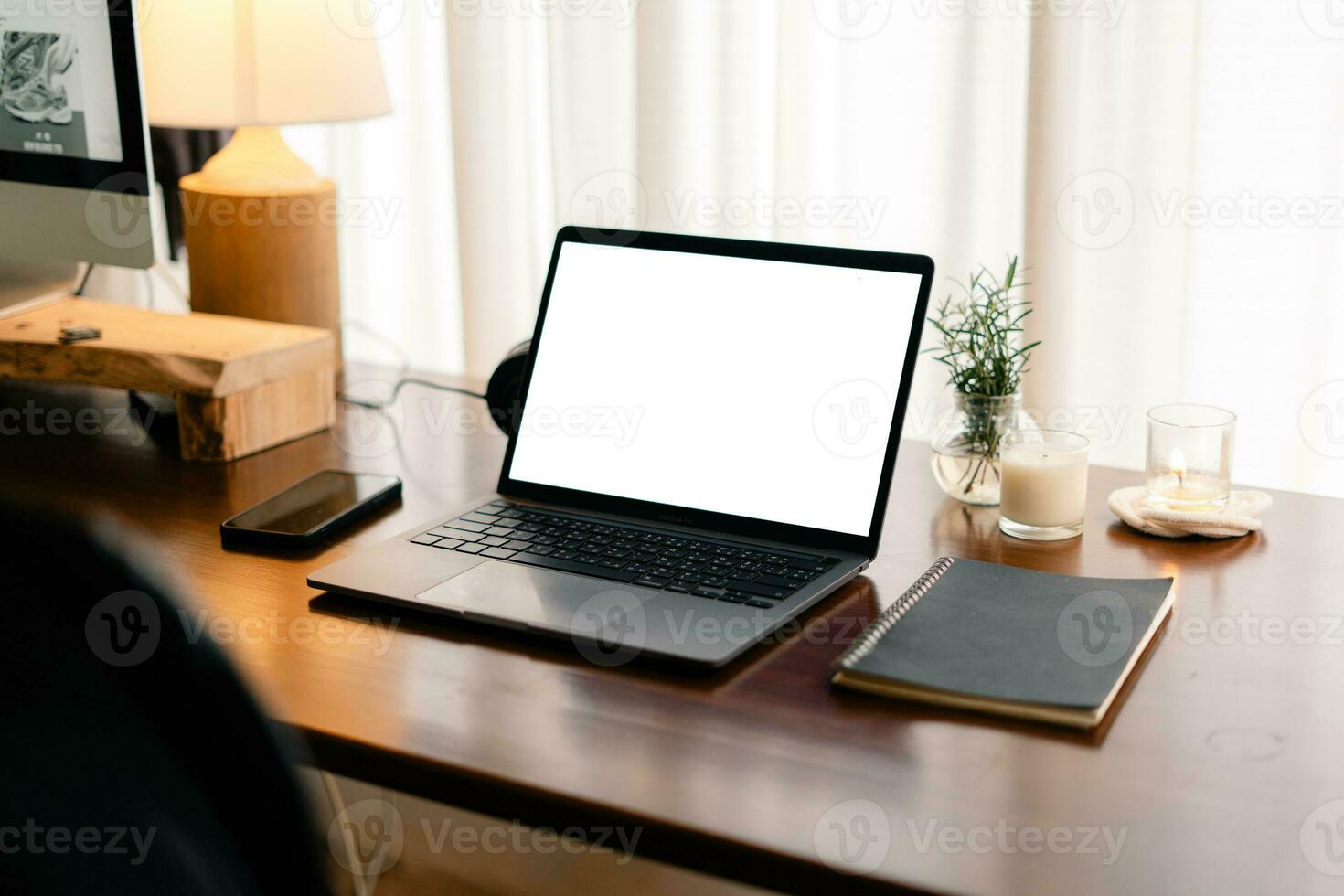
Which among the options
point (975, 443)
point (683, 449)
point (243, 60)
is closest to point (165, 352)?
point (243, 60)

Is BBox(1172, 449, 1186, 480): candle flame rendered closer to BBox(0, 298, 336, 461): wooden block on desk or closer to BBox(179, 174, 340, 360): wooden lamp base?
BBox(0, 298, 336, 461): wooden block on desk

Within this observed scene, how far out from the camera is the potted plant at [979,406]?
1.08 metres

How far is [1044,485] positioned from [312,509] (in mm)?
606

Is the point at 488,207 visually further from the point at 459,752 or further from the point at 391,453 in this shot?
the point at 459,752

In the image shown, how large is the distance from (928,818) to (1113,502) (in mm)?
532

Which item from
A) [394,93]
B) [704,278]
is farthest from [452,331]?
[704,278]

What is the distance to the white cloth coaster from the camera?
1028 millimetres

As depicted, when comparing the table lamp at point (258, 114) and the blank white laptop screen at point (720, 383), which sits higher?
the table lamp at point (258, 114)

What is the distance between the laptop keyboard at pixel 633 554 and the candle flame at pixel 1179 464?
0.32m

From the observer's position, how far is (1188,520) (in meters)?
1.03

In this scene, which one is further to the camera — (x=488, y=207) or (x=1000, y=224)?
(x=488, y=207)

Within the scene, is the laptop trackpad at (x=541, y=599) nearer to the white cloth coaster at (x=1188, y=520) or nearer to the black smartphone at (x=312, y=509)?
the black smartphone at (x=312, y=509)

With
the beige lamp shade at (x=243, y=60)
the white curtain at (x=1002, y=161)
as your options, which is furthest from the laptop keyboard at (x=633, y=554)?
the white curtain at (x=1002, y=161)

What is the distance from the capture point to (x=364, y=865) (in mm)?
1665
